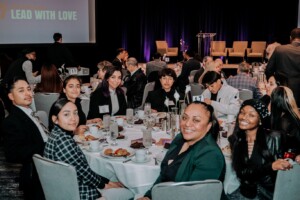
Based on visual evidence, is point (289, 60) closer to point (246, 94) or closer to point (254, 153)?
point (246, 94)

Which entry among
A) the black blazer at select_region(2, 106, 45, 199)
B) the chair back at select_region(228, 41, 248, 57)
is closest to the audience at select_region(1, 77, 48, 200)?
the black blazer at select_region(2, 106, 45, 199)

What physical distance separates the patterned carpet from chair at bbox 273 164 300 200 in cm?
265

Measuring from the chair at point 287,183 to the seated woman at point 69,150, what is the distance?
1.17 meters

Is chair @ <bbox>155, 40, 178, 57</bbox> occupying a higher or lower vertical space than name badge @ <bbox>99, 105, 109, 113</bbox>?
higher

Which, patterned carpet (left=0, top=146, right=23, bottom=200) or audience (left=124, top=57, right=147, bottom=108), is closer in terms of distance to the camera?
patterned carpet (left=0, top=146, right=23, bottom=200)

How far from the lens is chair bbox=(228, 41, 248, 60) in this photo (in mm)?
14753

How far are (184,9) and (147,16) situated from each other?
159cm

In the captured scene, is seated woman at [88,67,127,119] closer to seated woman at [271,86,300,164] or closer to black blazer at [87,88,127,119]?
black blazer at [87,88,127,119]

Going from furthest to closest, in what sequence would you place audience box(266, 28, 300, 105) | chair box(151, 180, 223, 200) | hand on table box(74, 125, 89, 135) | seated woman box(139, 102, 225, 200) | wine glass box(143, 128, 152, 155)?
1. audience box(266, 28, 300, 105)
2. hand on table box(74, 125, 89, 135)
3. wine glass box(143, 128, 152, 155)
4. seated woman box(139, 102, 225, 200)
5. chair box(151, 180, 223, 200)

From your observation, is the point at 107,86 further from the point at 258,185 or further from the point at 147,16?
the point at 147,16

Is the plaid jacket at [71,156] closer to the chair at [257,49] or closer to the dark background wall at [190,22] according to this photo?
the dark background wall at [190,22]

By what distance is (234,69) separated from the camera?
555 inches

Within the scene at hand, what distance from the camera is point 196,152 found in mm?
2463

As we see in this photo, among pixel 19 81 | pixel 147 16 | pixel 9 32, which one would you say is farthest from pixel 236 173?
pixel 147 16
